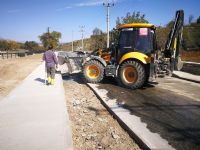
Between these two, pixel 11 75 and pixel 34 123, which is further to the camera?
pixel 11 75

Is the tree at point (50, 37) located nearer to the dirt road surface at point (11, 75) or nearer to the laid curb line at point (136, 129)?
the dirt road surface at point (11, 75)

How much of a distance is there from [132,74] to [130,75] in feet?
0.36

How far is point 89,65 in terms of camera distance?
40.7 feet

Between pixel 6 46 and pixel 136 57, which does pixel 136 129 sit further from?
pixel 6 46

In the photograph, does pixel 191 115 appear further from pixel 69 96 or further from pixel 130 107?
pixel 69 96

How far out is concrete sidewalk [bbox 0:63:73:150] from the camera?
4.70 meters

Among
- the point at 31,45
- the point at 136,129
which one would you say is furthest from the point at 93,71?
the point at 31,45

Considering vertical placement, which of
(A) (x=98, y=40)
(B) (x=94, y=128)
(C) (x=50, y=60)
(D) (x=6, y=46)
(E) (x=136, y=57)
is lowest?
(B) (x=94, y=128)

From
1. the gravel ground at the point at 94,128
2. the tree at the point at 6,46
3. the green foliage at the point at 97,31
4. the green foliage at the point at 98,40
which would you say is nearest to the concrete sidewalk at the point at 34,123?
the gravel ground at the point at 94,128

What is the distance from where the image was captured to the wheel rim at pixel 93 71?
12.3m

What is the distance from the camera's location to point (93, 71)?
1248 cm

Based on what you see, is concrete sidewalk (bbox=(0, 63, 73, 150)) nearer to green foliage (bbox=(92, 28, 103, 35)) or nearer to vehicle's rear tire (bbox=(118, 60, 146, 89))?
vehicle's rear tire (bbox=(118, 60, 146, 89))

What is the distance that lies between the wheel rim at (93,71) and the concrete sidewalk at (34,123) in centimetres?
362

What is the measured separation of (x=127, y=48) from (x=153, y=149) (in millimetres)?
7257
